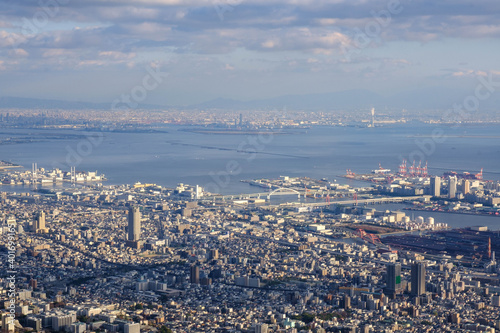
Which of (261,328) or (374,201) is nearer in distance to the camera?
(261,328)

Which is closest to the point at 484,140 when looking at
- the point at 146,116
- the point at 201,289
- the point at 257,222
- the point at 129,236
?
the point at 146,116

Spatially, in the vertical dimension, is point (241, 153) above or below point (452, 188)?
above

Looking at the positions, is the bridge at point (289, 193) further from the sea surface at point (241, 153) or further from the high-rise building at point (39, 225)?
the high-rise building at point (39, 225)

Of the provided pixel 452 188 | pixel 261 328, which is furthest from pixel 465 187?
pixel 261 328

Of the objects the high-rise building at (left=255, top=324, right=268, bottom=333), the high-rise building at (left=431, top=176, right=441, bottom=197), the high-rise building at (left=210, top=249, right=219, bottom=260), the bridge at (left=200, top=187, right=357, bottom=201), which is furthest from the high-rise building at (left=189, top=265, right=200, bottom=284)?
the high-rise building at (left=431, top=176, right=441, bottom=197)

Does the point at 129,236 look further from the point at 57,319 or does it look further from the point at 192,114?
the point at 192,114

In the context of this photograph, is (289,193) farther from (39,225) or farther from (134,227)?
(39,225)

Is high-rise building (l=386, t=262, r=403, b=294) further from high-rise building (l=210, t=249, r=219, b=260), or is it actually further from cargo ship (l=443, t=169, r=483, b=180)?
cargo ship (l=443, t=169, r=483, b=180)

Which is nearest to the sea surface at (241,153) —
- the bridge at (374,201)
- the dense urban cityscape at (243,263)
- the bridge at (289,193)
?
the bridge at (289,193)
